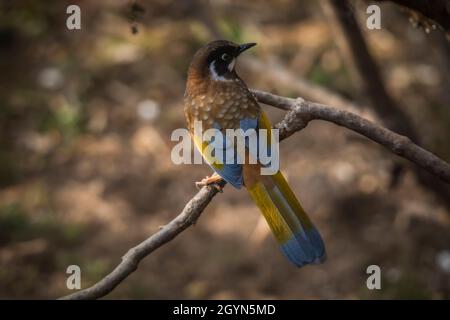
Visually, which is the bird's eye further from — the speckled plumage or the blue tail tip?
the blue tail tip

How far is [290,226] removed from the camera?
11.8 feet

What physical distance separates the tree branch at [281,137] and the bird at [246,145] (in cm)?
17

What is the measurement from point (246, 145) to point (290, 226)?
1.74ft

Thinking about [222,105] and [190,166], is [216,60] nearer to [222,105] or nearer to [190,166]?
[222,105]

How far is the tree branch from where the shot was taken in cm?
322

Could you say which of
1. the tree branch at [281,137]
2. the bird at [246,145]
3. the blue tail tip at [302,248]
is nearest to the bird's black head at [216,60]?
the bird at [246,145]

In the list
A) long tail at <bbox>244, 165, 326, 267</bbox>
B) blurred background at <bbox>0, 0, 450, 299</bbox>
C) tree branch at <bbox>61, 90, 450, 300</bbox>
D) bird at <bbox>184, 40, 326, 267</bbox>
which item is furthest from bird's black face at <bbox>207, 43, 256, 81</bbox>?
long tail at <bbox>244, 165, 326, 267</bbox>

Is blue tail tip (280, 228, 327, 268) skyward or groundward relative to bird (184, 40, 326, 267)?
groundward

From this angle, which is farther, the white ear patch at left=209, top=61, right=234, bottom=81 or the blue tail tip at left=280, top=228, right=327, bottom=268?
the white ear patch at left=209, top=61, right=234, bottom=81

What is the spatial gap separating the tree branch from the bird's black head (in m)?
0.36

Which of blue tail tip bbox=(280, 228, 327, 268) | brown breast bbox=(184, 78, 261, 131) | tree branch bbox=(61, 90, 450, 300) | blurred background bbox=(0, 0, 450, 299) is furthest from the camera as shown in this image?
blurred background bbox=(0, 0, 450, 299)

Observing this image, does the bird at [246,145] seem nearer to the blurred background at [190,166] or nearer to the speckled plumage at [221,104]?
the speckled plumage at [221,104]
